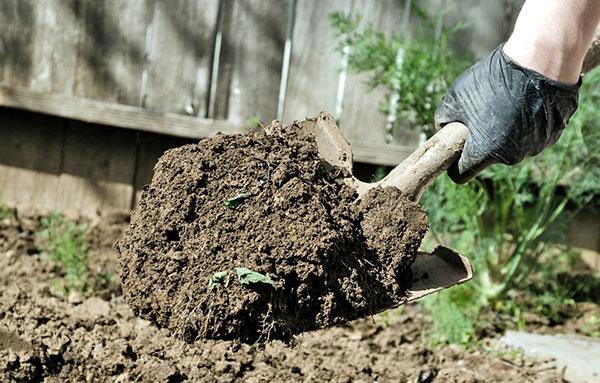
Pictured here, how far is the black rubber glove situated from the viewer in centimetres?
237

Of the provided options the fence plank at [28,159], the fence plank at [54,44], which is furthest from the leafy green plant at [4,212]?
the fence plank at [54,44]

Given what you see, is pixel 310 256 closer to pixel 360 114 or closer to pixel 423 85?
pixel 423 85

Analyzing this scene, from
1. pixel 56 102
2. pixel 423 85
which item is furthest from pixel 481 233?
pixel 56 102

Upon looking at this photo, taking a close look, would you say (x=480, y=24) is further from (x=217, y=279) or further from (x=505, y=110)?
(x=217, y=279)

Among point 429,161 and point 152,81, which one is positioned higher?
point 152,81

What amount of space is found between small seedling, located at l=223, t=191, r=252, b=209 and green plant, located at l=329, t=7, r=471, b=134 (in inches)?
63.6

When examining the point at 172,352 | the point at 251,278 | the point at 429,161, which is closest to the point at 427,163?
the point at 429,161

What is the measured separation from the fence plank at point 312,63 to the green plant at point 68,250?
120 centimetres

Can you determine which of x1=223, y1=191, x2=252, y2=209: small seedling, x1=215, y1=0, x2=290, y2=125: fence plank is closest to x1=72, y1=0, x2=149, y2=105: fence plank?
x1=215, y1=0, x2=290, y2=125: fence plank

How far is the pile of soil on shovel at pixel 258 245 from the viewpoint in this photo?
2266 mm

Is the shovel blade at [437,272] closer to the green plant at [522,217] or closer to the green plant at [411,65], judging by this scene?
the green plant at [522,217]

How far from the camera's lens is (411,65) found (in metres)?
3.83

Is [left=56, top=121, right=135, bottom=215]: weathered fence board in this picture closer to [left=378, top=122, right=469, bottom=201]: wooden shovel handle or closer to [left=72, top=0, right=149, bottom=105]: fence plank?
[left=72, top=0, right=149, bottom=105]: fence plank

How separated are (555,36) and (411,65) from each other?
164 centimetres
